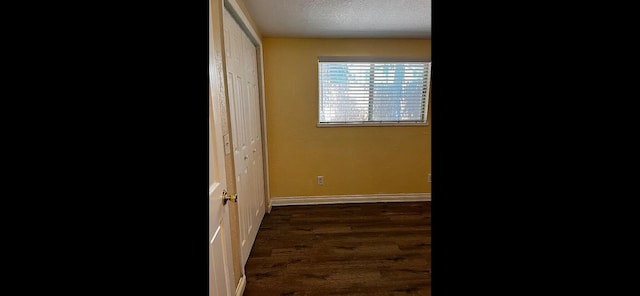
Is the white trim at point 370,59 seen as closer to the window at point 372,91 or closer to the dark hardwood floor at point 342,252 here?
the window at point 372,91

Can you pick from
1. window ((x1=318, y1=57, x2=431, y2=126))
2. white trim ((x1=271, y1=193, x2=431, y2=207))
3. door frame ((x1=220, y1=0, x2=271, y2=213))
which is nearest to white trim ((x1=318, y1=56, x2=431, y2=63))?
window ((x1=318, y1=57, x2=431, y2=126))

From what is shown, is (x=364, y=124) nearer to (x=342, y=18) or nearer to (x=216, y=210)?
(x=342, y=18)

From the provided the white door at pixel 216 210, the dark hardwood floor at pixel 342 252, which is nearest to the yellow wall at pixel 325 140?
the dark hardwood floor at pixel 342 252

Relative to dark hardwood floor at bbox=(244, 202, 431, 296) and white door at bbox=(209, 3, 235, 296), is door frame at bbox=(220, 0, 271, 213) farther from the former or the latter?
white door at bbox=(209, 3, 235, 296)

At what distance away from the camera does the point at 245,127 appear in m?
Answer: 2.42

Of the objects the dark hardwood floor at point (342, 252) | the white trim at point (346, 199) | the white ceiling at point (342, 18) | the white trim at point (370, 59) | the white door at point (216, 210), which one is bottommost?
the dark hardwood floor at point (342, 252)

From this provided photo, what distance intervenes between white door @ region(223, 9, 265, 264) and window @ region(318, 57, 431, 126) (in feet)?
2.96

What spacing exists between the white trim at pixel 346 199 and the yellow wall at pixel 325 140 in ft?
0.17

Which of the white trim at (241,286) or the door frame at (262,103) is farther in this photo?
the door frame at (262,103)

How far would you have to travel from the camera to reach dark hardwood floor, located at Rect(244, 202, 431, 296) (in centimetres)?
205

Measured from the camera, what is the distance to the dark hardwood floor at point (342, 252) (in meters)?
2.05
